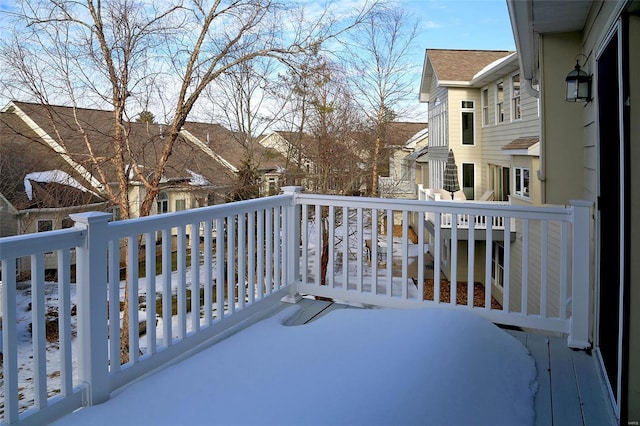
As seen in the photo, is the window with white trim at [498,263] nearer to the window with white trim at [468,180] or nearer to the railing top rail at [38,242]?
the window with white trim at [468,180]

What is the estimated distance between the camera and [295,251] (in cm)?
390

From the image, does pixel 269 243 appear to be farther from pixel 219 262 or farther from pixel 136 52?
pixel 136 52

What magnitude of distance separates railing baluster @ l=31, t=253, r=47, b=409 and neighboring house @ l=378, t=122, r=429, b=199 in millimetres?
14004

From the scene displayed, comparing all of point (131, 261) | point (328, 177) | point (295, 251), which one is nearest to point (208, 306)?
point (131, 261)

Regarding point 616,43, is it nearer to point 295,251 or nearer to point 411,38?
point 295,251

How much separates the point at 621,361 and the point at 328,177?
11.9m

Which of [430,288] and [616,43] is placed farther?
[430,288]

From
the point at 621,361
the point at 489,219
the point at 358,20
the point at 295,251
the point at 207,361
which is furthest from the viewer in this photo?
the point at 358,20

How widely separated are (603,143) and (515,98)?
32.8 feet

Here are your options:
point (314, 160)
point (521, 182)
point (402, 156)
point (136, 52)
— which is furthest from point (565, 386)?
point (402, 156)

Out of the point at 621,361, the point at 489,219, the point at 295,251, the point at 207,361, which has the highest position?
the point at 489,219

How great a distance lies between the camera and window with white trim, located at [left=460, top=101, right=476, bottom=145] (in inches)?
580

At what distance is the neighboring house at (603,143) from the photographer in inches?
73.4

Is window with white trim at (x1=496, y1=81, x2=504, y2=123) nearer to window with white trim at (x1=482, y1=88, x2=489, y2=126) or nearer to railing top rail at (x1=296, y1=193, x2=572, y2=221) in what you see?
window with white trim at (x1=482, y1=88, x2=489, y2=126)
